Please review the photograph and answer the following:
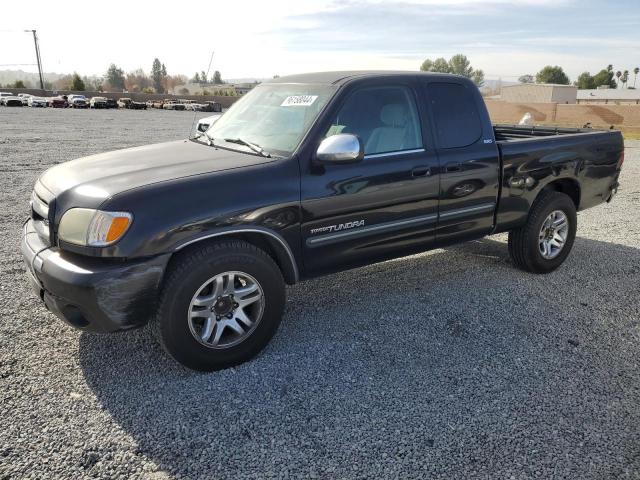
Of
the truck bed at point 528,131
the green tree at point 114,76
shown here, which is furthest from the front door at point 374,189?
the green tree at point 114,76

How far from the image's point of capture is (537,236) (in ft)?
17.0

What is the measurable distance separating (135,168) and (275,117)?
3.80 feet

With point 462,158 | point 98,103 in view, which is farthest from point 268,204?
point 98,103

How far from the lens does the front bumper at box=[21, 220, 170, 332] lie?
2998 mm

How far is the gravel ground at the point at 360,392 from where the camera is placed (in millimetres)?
2686

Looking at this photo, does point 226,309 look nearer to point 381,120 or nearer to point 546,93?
point 381,120

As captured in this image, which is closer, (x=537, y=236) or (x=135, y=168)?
(x=135, y=168)

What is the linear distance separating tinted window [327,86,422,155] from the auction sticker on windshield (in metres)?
0.27

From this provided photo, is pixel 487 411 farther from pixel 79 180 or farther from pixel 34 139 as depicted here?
pixel 34 139

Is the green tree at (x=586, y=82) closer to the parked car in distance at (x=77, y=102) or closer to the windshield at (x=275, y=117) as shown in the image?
the parked car in distance at (x=77, y=102)

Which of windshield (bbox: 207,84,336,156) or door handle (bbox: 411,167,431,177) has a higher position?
windshield (bbox: 207,84,336,156)

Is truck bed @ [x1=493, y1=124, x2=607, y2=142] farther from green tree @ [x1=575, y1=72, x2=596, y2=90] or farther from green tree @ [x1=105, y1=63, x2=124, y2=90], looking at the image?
green tree @ [x1=105, y1=63, x2=124, y2=90]

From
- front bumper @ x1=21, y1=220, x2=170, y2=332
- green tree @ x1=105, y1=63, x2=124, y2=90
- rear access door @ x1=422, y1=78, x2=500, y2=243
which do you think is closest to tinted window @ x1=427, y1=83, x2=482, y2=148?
rear access door @ x1=422, y1=78, x2=500, y2=243

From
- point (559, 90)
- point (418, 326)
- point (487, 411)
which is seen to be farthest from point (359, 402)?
point (559, 90)
